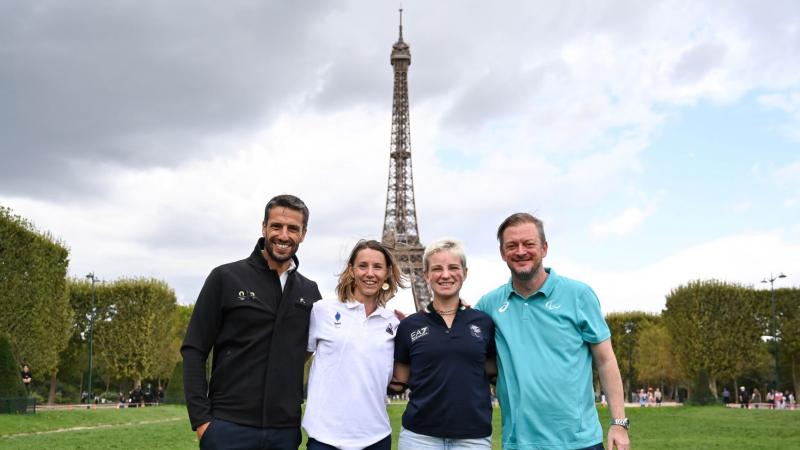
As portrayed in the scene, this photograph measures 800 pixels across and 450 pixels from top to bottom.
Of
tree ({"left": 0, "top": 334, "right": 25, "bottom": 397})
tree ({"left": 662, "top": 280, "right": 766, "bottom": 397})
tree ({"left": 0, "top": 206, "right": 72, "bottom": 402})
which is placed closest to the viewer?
tree ({"left": 0, "top": 334, "right": 25, "bottom": 397})

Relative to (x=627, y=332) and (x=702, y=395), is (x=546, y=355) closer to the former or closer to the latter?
(x=702, y=395)

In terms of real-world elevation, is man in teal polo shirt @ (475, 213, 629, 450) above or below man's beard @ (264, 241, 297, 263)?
below

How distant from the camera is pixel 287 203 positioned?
182 inches

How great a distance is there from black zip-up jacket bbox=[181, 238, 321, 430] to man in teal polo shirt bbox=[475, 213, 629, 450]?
129cm

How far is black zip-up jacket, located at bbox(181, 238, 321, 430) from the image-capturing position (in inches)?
174

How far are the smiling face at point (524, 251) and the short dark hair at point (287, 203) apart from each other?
1.30m

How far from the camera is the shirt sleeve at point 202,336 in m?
4.44

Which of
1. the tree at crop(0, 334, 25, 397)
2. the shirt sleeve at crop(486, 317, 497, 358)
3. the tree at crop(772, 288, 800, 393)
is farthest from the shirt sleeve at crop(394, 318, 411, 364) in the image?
the tree at crop(772, 288, 800, 393)


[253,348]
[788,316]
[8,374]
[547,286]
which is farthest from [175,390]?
Answer: [547,286]

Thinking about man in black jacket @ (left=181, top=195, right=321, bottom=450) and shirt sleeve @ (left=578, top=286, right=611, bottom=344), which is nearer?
man in black jacket @ (left=181, top=195, right=321, bottom=450)

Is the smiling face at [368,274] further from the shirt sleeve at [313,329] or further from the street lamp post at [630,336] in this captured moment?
the street lamp post at [630,336]

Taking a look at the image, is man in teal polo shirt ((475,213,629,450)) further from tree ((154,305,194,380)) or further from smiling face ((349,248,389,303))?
tree ((154,305,194,380))

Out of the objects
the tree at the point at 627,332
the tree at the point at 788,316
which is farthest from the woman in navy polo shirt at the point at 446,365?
the tree at the point at 627,332

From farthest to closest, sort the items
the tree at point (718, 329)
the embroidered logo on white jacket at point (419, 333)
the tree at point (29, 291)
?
the tree at point (718, 329)
the tree at point (29, 291)
the embroidered logo on white jacket at point (419, 333)
